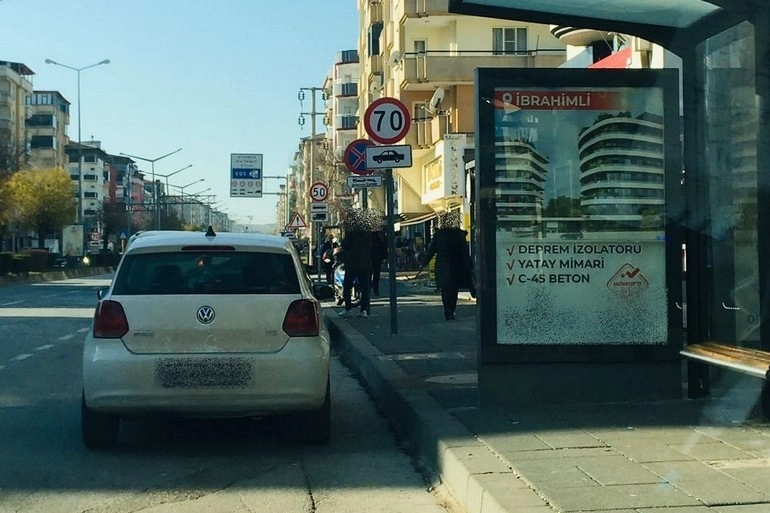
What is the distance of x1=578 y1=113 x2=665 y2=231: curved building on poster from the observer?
8141mm

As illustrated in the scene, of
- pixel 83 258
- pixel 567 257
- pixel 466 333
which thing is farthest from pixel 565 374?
pixel 83 258

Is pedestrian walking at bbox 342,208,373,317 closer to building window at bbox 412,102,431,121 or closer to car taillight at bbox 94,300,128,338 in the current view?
car taillight at bbox 94,300,128,338

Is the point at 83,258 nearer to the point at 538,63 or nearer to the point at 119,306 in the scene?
the point at 538,63

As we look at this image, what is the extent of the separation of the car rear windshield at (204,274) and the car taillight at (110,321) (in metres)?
0.15

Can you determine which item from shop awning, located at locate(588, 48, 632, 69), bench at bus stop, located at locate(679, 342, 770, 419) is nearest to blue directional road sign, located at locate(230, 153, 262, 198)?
shop awning, located at locate(588, 48, 632, 69)

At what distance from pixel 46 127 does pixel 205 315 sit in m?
129

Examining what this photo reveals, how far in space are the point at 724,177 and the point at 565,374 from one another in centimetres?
187

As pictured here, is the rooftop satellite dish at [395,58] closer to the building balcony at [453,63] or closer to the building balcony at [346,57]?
the building balcony at [453,63]

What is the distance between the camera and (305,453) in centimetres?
786

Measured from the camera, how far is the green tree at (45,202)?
7400 cm

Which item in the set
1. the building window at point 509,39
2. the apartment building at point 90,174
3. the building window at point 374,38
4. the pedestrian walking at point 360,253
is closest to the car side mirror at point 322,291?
the pedestrian walking at point 360,253

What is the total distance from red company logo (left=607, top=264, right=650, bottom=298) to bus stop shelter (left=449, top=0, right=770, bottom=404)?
0.01 meters

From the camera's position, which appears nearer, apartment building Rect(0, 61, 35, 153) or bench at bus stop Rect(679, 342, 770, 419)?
bench at bus stop Rect(679, 342, 770, 419)

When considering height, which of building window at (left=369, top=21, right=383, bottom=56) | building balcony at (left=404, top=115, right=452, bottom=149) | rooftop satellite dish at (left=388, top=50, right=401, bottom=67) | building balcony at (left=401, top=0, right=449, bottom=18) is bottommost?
building balcony at (left=404, top=115, right=452, bottom=149)
